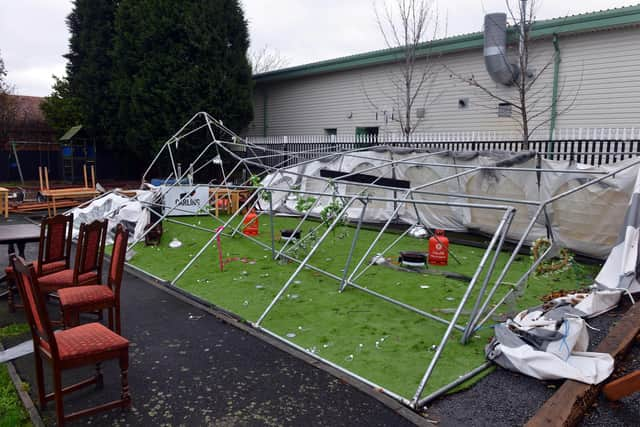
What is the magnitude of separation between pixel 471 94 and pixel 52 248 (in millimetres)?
12173

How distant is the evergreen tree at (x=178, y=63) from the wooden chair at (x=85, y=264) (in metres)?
12.4

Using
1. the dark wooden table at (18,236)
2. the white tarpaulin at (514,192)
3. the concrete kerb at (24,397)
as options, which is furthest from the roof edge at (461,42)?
the concrete kerb at (24,397)

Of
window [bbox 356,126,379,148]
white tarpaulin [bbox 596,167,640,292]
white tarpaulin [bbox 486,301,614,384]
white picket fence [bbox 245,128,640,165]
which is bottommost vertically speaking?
white tarpaulin [bbox 486,301,614,384]

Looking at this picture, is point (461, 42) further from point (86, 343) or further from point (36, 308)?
point (36, 308)

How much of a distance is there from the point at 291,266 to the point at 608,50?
31.3 feet

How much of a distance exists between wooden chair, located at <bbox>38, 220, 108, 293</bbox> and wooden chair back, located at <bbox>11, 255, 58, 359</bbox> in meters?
1.73

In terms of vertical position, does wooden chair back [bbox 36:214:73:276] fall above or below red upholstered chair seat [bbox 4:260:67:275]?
above

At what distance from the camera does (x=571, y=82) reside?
12.4m

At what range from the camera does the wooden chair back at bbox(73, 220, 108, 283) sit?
5184 mm

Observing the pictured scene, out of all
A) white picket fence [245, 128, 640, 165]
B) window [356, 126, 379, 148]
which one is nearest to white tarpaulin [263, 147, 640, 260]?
white picket fence [245, 128, 640, 165]

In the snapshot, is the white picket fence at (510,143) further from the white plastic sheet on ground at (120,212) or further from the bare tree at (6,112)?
the bare tree at (6,112)

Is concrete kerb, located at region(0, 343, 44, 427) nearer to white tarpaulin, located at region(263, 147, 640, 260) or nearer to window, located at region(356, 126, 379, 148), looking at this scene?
white tarpaulin, located at region(263, 147, 640, 260)

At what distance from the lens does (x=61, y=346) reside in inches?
136

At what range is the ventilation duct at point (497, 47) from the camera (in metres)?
12.6
